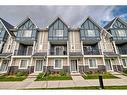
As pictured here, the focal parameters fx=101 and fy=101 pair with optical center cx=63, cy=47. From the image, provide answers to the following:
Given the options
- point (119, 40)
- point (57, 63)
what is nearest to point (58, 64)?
point (57, 63)

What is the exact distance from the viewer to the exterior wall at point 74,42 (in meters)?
12.8

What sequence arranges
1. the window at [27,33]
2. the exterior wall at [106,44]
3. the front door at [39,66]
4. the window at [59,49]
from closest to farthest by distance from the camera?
the front door at [39,66] → the window at [27,33] → the exterior wall at [106,44] → the window at [59,49]

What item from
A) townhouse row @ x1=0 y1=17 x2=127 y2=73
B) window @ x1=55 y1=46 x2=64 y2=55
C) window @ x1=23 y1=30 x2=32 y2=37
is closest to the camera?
townhouse row @ x1=0 y1=17 x2=127 y2=73

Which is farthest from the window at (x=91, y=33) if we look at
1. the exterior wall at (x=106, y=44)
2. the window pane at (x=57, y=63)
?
the window pane at (x=57, y=63)

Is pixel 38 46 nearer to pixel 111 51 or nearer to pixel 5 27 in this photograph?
pixel 5 27

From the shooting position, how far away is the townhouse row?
11859 mm

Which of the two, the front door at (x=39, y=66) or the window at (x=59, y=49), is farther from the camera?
the window at (x=59, y=49)

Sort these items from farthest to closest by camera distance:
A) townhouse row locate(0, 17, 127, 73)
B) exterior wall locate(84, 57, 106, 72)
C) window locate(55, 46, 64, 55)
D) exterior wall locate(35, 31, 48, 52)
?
1. window locate(55, 46, 64, 55)
2. exterior wall locate(35, 31, 48, 52)
3. townhouse row locate(0, 17, 127, 73)
4. exterior wall locate(84, 57, 106, 72)

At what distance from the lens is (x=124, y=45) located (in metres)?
13.5

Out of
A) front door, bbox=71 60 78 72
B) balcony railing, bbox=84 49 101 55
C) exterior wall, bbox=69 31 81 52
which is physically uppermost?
exterior wall, bbox=69 31 81 52

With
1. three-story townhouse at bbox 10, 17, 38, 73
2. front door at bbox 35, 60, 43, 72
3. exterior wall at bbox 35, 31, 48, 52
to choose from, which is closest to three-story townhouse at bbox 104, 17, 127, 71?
exterior wall at bbox 35, 31, 48, 52

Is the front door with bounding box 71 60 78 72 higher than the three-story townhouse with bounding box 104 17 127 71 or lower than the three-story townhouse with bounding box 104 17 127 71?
lower

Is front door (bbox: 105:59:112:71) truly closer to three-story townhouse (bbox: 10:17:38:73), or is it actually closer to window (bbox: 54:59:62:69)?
window (bbox: 54:59:62:69)

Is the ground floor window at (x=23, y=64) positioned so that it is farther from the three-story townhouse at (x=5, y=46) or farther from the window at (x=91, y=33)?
the window at (x=91, y=33)
